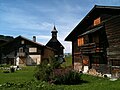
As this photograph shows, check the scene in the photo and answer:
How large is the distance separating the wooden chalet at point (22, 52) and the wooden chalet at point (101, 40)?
92.9ft

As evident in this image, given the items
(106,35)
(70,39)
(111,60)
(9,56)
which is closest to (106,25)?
(106,35)

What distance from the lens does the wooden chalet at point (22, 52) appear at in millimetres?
62125

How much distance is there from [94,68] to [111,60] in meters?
5.46

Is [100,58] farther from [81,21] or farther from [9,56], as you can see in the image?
[9,56]

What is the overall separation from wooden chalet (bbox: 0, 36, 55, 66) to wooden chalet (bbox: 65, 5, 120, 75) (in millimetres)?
28326

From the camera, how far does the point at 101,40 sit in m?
26.0

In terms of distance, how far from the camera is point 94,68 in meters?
28.8

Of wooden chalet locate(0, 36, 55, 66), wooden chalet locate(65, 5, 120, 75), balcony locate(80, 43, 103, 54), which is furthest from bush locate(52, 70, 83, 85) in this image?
wooden chalet locate(0, 36, 55, 66)

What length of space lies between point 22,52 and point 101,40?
131ft

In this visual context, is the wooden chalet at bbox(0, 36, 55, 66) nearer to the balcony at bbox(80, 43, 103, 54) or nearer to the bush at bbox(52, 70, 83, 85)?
the balcony at bbox(80, 43, 103, 54)

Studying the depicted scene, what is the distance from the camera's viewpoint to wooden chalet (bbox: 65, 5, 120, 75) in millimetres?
22594

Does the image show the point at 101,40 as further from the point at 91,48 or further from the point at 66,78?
the point at 66,78

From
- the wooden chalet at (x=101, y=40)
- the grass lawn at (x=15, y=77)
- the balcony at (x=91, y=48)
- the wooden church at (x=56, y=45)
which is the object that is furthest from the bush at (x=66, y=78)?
the wooden church at (x=56, y=45)

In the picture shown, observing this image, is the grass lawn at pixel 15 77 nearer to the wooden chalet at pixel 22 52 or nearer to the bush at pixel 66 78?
the bush at pixel 66 78
